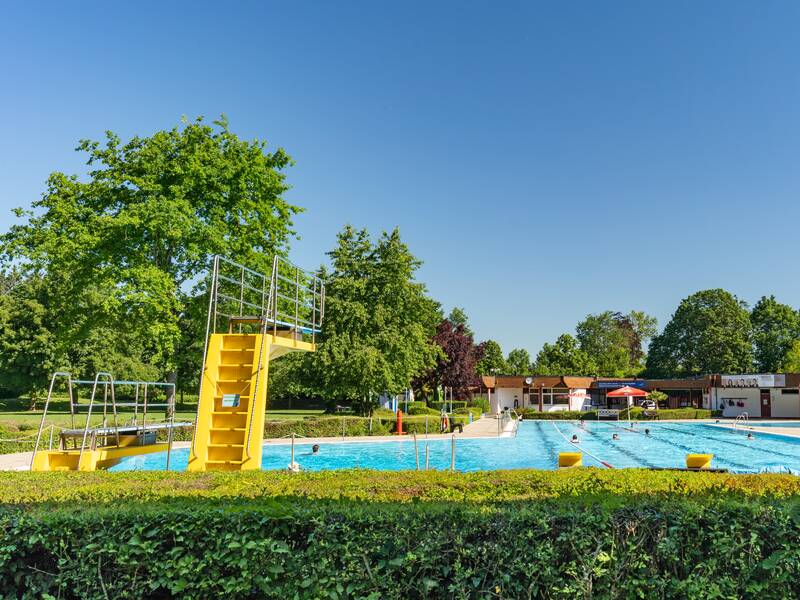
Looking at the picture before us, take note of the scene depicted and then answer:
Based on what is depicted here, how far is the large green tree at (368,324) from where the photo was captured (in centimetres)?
3278

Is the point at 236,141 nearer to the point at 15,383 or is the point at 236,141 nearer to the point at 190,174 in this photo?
the point at 190,174

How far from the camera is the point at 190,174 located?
2434 centimetres

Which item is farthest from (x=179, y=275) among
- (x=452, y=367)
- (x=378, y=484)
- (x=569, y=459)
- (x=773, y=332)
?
(x=773, y=332)

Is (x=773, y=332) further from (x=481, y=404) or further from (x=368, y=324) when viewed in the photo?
(x=368, y=324)

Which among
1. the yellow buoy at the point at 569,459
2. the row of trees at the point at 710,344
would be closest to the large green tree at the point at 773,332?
the row of trees at the point at 710,344

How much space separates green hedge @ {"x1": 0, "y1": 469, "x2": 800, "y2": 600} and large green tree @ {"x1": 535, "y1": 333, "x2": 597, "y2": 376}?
6959 centimetres

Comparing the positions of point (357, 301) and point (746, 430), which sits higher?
point (357, 301)

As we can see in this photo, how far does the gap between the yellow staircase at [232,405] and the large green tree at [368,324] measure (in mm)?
21703

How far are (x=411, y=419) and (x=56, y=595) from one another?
90.2 ft

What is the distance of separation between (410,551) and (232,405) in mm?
6257

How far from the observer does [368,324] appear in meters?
34.7

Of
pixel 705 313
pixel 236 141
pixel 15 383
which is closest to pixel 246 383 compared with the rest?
pixel 236 141

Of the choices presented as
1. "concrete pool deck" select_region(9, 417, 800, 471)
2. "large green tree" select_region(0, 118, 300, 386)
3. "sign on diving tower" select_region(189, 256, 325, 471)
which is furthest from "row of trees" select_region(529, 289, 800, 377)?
"sign on diving tower" select_region(189, 256, 325, 471)

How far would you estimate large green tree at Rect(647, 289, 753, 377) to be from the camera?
71750 millimetres
